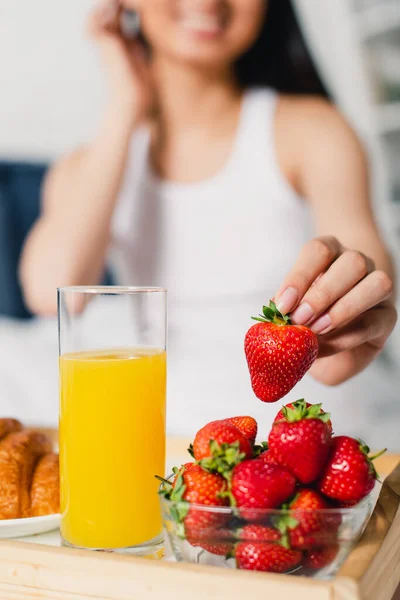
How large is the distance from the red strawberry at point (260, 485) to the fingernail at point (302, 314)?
0.21m

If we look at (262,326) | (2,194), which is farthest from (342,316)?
(2,194)

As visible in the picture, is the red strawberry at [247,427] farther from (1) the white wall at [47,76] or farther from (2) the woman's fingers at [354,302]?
(1) the white wall at [47,76]

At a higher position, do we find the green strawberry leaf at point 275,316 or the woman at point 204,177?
the woman at point 204,177

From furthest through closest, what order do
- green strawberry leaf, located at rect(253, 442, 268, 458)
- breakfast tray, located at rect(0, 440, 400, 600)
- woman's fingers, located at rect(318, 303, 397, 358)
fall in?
1. woman's fingers, located at rect(318, 303, 397, 358)
2. green strawberry leaf, located at rect(253, 442, 268, 458)
3. breakfast tray, located at rect(0, 440, 400, 600)

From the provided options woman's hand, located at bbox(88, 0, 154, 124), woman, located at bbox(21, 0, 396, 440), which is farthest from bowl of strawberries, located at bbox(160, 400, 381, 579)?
woman's hand, located at bbox(88, 0, 154, 124)

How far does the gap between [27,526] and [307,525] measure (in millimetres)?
354

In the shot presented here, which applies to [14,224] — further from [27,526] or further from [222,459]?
[222,459]

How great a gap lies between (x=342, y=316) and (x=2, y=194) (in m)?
2.00

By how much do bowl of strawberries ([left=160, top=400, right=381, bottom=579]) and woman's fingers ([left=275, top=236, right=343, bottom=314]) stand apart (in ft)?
0.50

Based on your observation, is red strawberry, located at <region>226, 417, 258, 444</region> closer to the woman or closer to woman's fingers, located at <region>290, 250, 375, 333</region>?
woman's fingers, located at <region>290, 250, 375, 333</region>

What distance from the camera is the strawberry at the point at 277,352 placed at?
2.38 feet

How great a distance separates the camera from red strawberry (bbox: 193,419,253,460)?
2.14 feet

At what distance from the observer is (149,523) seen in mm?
757

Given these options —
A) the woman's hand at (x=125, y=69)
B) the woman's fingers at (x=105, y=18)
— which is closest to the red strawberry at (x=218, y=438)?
the woman's hand at (x=125, y=69)
